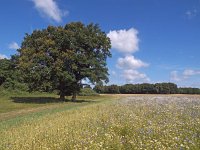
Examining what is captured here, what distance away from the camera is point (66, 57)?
2008 inches

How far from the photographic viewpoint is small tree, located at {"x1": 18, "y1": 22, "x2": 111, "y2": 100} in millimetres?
51438

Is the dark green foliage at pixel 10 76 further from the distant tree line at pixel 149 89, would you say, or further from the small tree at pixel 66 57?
the distant tree line at pixel 149 89

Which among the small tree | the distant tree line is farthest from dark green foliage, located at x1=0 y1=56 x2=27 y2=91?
the distant tree line

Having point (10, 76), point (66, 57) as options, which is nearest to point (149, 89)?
point (10, 76)

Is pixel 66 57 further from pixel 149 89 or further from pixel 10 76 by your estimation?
pixel 149 89

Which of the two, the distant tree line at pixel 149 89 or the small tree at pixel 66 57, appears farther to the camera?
the distant tree line at pixel 149 89

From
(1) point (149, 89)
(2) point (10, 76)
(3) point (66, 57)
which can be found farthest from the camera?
(1) point (149, 89)

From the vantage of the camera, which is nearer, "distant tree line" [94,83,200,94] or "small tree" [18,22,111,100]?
"small tree" [18,22,111,100]

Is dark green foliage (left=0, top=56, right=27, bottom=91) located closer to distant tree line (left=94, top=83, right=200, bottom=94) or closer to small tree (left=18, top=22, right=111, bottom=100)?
small tree (left=18, top=22, right=111, bottom=100)

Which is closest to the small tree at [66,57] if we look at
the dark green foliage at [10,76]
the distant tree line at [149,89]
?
the dark green foliage at [10,76]

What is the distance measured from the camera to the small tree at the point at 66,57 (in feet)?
169

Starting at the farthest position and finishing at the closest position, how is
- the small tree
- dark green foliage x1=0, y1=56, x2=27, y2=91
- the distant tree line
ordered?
1. the distant tree line
2. dark green foliage x1=0, y1=56, x2=27, y2=91
3. the small tree

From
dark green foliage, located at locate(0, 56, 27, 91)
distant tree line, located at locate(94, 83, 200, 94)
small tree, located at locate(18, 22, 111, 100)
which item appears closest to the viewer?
small tree, located at locate(18, 22, 111, 100)

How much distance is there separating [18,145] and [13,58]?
76.0 m
